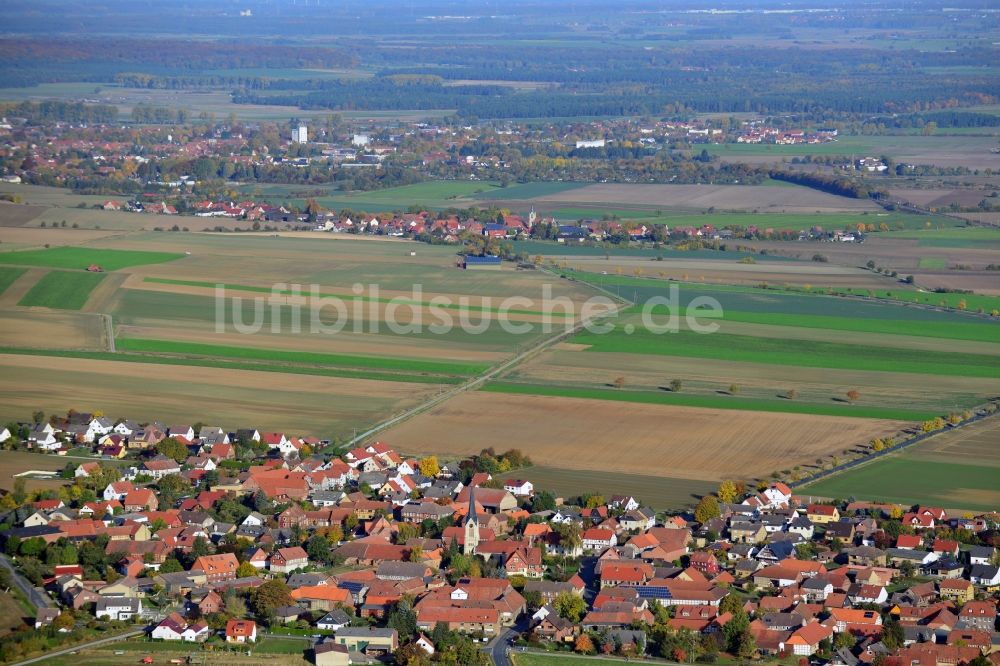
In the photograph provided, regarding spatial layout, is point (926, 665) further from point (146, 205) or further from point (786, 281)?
point (146, 205)

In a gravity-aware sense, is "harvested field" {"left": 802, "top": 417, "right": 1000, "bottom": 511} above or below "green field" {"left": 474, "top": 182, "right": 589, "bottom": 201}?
below

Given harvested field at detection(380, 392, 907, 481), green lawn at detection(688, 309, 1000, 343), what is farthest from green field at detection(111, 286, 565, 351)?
harvested field at detection(380, 392, 907, 481)

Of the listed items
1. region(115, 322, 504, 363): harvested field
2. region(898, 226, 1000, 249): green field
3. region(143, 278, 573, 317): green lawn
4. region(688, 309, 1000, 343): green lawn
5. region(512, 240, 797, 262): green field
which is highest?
region(898, 226, 1000, 249): green field

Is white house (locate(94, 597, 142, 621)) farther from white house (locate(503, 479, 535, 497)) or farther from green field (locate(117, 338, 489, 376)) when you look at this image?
green field (locate(117, 338, 489, 376))

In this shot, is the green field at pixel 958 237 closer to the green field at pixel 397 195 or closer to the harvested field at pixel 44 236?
the green field at pixel 397 195

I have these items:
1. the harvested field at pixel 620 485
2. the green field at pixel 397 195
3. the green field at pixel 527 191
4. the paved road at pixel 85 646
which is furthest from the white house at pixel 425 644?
the green field at pixel 527 191

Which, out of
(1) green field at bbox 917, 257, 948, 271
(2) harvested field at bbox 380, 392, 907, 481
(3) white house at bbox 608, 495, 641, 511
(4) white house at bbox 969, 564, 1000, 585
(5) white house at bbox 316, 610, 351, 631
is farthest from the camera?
(1) green field at bbox 917, 257, 948, 271
